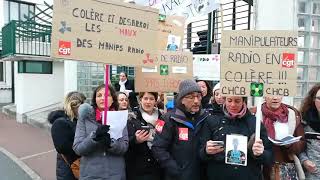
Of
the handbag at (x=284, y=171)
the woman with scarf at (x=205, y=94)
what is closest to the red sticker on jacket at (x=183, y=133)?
the handbag at (x=284, y=171)

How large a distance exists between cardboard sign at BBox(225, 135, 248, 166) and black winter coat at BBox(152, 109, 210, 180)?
0.34 metres

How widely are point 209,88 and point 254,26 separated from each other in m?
1.99

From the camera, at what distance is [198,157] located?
377 centimetres

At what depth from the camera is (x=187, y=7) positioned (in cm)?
648

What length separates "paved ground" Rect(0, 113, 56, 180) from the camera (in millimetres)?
7973

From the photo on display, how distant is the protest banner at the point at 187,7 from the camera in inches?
246

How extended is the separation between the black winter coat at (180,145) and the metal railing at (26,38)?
37.9 ft

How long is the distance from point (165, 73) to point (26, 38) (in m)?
11.1

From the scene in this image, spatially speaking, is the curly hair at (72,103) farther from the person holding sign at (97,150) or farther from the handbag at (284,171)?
the handbag at (284,171)

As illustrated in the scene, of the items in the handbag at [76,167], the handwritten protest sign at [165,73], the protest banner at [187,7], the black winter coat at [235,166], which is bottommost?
the handbag at [76,167]

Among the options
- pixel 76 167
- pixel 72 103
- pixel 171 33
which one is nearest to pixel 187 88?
pixel 72 103

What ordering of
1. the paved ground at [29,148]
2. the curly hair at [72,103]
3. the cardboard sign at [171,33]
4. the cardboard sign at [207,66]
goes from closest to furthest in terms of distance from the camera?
the curly hair at [72,103] → the cardboard sign at [171,33] → the cardboard sign at [207,66] → the paved ground at [29,148]

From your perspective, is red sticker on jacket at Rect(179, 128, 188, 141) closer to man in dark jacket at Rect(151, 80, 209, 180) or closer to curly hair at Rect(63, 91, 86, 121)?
man in dark jacket at Rect(151, 80, 209, 180)

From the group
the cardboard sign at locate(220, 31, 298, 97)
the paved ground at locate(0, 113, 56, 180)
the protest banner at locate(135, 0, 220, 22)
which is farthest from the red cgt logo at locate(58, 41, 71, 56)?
the paved ground at locate(0, 113, 56, 180)
